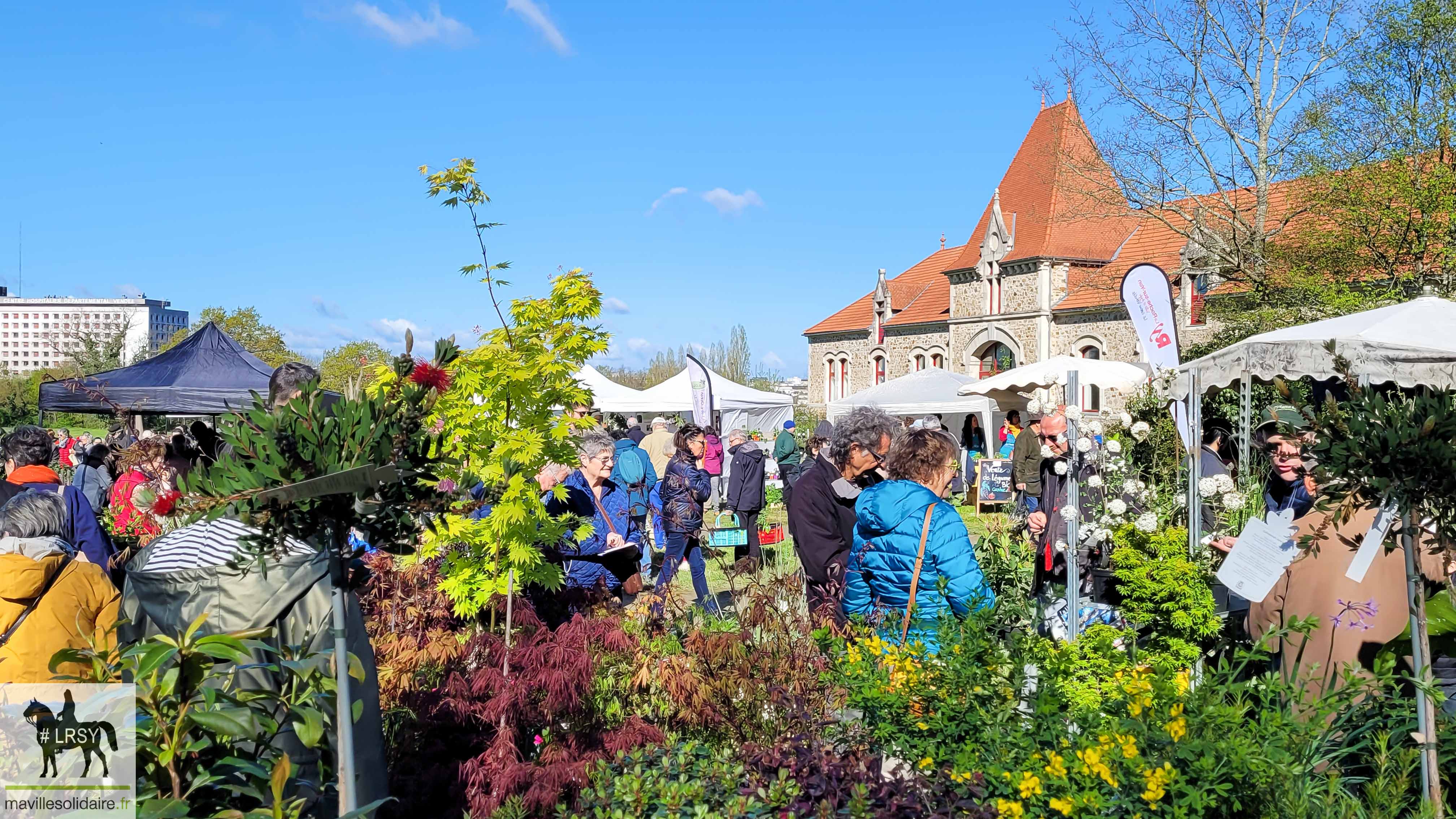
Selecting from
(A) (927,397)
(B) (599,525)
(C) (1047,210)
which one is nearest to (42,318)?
(C) (1047,210)

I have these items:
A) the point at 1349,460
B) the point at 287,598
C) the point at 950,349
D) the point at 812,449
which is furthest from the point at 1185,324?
the point at 287,598

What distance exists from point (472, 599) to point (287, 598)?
1445 mm

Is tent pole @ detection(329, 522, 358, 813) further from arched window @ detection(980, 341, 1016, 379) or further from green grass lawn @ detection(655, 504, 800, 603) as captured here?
arched window @ detection(980, 341, 1016, 379)

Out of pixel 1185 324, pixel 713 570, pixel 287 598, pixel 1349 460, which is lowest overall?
pixel 713 570

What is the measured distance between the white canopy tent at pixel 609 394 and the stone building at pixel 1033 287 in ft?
39.9

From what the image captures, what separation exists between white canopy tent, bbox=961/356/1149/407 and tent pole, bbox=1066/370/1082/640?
7.44 meters

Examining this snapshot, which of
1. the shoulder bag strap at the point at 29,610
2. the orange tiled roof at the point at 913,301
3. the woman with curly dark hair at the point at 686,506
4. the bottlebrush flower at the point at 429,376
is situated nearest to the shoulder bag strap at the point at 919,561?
the bottlebrush flower at the point at 429,376

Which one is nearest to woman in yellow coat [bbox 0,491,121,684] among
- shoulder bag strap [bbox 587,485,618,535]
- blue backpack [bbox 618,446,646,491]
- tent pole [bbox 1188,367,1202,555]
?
shoulder bag strap [bbox 587,485,618,535]

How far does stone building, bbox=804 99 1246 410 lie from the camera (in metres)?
29.0

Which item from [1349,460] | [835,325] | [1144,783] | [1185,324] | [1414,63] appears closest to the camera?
[1144,783]

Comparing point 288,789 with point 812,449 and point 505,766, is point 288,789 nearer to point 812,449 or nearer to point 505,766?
point 505,766

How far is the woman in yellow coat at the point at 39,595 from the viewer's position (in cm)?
291

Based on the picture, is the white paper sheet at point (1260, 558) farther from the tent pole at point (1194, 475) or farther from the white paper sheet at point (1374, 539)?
the tent pole at point (1194, 475)

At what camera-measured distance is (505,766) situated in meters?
3.09
